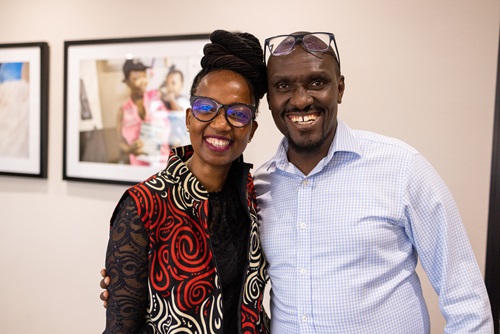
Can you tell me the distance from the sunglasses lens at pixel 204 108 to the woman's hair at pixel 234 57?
0.22 ft

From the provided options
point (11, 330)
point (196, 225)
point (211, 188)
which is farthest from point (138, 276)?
point (11, 330)

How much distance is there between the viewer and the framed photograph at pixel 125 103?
7.59 feet

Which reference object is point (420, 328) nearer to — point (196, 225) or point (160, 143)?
point (196, 225)

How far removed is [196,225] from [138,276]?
0.19 m

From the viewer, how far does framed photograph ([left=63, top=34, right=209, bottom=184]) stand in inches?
91.1

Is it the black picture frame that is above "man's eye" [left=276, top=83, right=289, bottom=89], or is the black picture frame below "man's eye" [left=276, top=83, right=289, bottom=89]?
below

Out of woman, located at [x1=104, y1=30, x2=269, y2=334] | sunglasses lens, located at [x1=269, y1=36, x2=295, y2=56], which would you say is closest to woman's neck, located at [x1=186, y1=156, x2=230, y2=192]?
woman, located at [x1=104, y1=30, x2=269, y2=334]

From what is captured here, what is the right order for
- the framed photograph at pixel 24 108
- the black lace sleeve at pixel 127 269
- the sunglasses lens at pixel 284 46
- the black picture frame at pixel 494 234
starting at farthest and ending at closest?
the framed photograph at pixel 24 108 < the black picture frame at pixel 494 234 < the sunglasses lens at pixel 284 46 < the black lace sleeve at pixel 127 269

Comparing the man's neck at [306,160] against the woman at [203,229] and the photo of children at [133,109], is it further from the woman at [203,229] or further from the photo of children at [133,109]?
the photo of children at [133,109]

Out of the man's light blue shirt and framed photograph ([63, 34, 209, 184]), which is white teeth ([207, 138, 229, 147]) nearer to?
the man's light blue shirt

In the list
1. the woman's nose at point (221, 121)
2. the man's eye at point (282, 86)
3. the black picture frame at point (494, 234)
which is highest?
the man's eye at point (282, 86)

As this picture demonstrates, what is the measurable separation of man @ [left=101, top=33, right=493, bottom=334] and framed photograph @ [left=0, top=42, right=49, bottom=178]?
1.74 metres

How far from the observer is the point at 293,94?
4.30 ft

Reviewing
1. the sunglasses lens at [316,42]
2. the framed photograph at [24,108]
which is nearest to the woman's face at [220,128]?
the sunglasses lens at [316,42]
